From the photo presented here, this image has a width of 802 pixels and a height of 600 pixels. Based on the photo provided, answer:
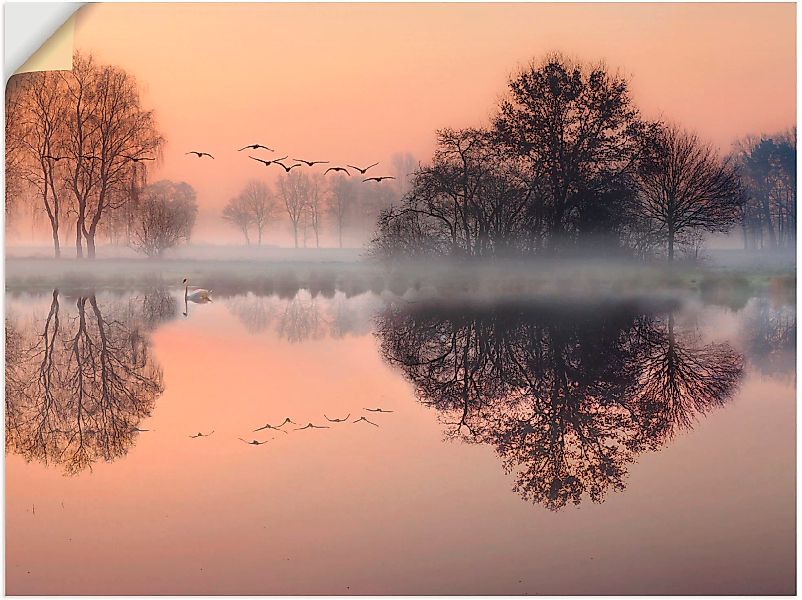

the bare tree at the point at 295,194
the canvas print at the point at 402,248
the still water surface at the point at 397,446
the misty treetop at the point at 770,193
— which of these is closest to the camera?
the still water surface at the point at 397,446

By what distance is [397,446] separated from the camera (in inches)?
173

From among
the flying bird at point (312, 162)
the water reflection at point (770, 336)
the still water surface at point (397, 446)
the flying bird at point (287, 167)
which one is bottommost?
the still water surface at point (397, 446)

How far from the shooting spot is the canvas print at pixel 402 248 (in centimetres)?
445

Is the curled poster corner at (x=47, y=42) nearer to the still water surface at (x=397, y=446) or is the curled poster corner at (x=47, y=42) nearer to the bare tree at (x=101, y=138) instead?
the bare tree at (x=101, y=138)

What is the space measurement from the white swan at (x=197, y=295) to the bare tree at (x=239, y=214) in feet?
1.21

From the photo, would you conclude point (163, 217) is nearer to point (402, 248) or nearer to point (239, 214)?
point (239, 214)

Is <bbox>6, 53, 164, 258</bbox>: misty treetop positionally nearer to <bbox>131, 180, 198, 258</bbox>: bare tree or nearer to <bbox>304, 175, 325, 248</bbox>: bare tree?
<bbox>131, 180, 198, 258</bbox>: bare tree

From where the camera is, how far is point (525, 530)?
12.9 feet

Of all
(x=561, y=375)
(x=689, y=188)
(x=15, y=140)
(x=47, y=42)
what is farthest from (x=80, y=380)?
(x=689, y=188)

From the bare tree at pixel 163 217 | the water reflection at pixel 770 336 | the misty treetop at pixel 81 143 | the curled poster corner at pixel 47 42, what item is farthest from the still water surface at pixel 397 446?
the curled poster corner at pixel 47 42

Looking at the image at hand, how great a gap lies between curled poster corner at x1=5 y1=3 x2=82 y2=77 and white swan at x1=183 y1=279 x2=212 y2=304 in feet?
4.29

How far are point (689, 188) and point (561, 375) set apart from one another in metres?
1.23

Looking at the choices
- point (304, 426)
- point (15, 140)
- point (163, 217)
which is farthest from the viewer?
point (163, 217)

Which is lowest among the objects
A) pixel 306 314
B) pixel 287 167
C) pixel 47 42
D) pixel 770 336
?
pixel 770 336
